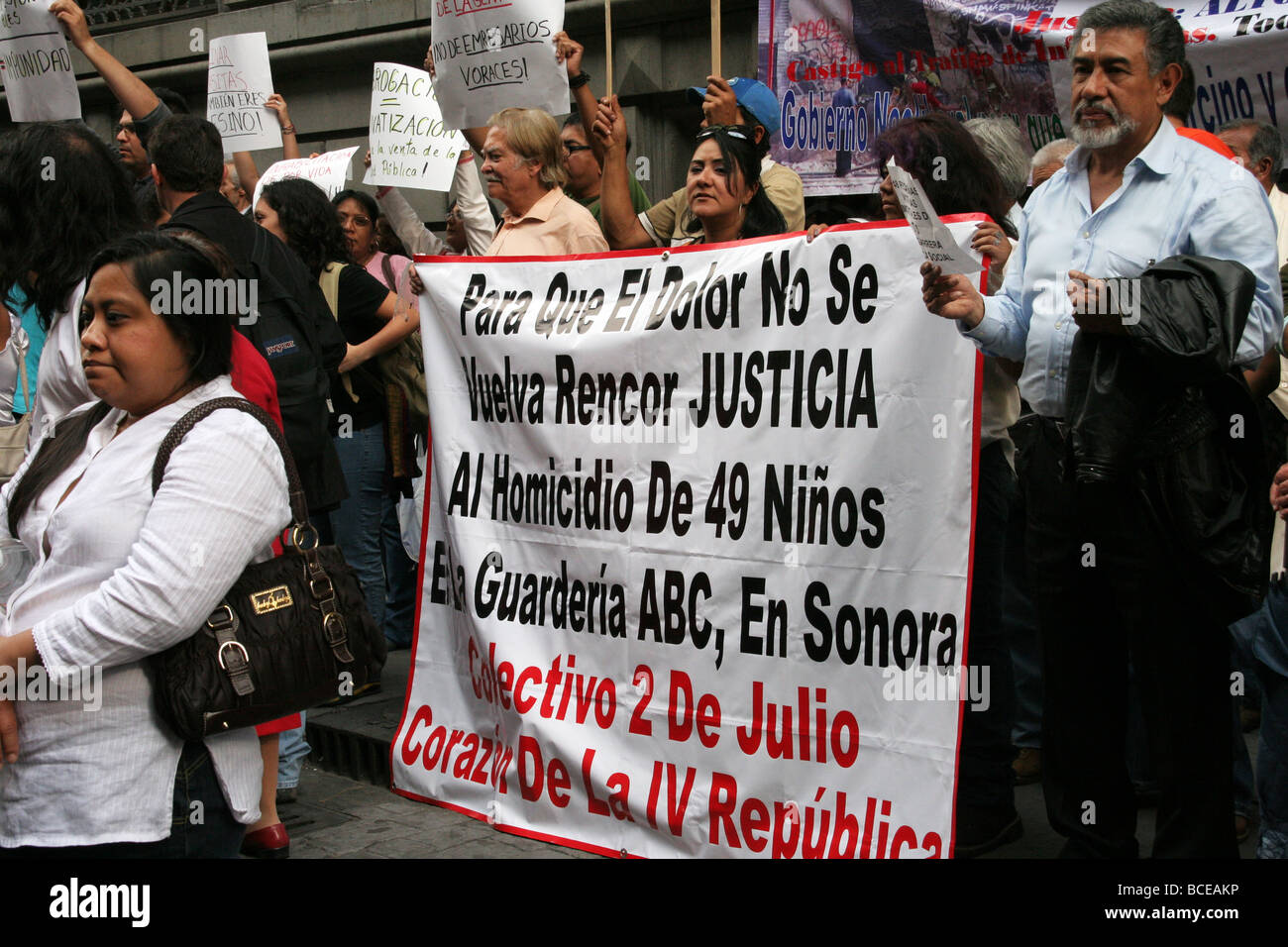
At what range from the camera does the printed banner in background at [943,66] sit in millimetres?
5648

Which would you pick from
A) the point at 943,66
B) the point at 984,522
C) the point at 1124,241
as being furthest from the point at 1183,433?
the point at 943,66

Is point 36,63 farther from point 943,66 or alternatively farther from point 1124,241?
point 1124,241

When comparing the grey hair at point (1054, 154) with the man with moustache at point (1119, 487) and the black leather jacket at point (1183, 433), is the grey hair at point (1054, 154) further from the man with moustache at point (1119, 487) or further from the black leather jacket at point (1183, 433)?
the black leather jacket at point (1183, 433)

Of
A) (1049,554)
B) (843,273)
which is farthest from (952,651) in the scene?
(843,273)

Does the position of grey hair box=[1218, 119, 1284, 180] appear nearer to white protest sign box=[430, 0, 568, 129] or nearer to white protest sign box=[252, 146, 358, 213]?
white protest sign box=[430, 0, 568, 129]

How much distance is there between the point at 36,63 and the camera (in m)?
6.91

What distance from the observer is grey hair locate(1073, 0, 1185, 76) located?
319cm

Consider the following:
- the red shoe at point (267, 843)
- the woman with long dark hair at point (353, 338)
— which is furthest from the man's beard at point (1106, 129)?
the woman with long dark hair at point (353, 338)

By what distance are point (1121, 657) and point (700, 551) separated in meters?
1.23

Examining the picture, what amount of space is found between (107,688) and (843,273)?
2.27 meters

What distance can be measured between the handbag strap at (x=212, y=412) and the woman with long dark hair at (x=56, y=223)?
101cm

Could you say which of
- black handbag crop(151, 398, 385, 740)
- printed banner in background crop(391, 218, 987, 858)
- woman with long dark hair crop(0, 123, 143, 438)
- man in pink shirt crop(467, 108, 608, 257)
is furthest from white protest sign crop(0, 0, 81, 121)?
black handbag crop(151, 398, 385, 740)

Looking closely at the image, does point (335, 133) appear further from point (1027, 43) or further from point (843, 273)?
point (843, 273)

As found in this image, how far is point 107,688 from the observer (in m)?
2.35
